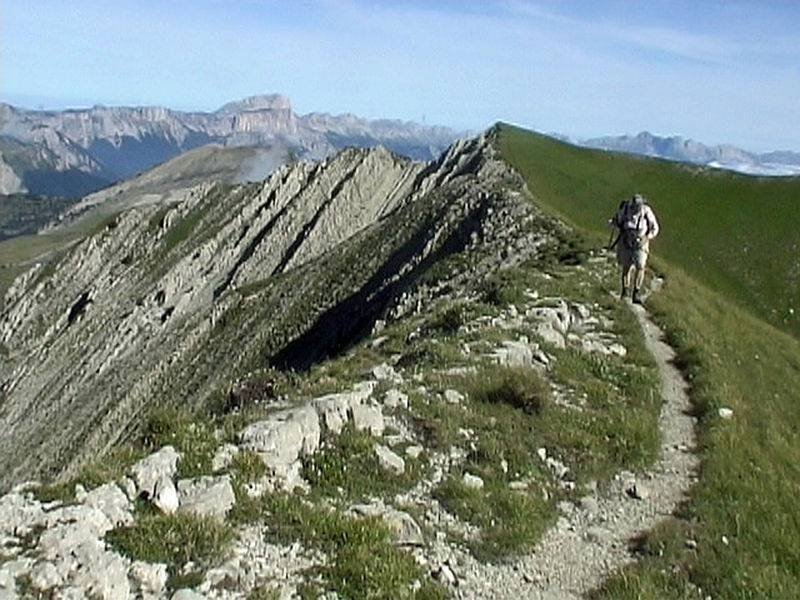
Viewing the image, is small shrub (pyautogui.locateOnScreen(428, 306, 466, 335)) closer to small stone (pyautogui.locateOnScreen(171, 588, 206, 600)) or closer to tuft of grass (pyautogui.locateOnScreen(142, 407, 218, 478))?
tuft of grass (pyautogui.locateOnScreen(142, 407, 218, 478))

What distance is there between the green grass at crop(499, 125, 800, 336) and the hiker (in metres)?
22.7

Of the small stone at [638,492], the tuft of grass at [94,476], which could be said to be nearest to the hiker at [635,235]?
the small stone at [638,492]

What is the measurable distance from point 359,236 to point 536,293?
38645mm

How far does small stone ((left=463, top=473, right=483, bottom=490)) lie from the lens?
Answer: 12512 mm

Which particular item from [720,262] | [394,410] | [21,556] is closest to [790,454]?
[394,410]

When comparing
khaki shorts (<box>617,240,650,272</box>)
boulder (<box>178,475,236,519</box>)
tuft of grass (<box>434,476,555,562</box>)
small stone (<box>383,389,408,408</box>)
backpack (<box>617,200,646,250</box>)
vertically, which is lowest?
tuft of grass (<box>434,476,555,562</box>)

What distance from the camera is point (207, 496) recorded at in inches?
421

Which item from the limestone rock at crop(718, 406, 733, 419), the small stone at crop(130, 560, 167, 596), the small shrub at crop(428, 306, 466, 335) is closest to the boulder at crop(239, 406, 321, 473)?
the small stone at crop(130, 560, 167, 596)

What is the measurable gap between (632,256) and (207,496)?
1810 centimetres

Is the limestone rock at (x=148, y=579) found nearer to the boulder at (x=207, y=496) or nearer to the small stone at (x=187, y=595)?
the small stone at (x=187, y=595)

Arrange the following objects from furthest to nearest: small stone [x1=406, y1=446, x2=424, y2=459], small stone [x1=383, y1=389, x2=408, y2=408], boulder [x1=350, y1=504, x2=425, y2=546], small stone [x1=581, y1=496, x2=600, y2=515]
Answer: small stone [x1=383, y1=389, x2=408, y2=408]
small stone [x1=406, y1=446, x2=424, y2=459]
small stone [x1=581, y1=496, x2=600, y2=515]
boulder [x1=350, y1=504, x2=425, y2=546]

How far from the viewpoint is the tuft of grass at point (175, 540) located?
9281 mm

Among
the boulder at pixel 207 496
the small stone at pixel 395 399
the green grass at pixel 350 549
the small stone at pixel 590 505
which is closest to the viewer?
the green grass at pixel 350 549

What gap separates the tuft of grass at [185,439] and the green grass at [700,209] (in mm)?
38586
